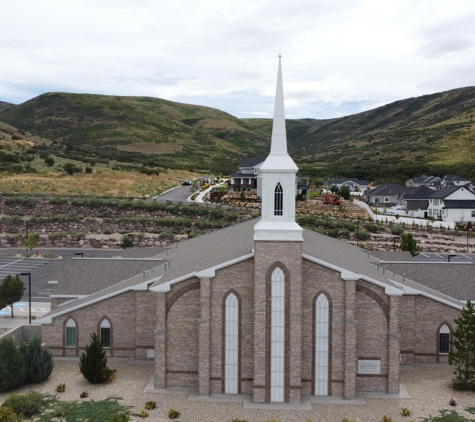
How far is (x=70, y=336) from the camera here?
27297mm

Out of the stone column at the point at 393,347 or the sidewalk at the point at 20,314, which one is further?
Answer: the sidewalk at the point at 20,314

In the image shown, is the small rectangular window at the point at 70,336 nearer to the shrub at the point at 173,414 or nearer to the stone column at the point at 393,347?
the shrub at the point at 173,414

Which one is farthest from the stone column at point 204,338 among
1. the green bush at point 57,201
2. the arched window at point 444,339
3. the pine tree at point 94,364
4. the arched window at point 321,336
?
the green bush at point 57,201

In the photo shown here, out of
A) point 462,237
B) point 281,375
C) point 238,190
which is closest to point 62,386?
point 281,375

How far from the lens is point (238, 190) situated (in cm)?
10475

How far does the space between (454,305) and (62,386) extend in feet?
64.9

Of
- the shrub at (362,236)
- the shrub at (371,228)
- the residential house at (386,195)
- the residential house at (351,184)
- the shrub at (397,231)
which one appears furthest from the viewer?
the residential house at (351,184)

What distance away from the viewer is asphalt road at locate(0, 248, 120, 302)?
4156cm

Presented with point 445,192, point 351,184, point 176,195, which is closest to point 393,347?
point 445,192

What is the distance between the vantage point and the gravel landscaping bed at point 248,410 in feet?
68.0

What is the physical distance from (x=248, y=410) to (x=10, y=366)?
1106 cm

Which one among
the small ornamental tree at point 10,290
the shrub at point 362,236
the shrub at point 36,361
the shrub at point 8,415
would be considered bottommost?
the shrub at point 8,415

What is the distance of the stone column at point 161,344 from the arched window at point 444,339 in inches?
571

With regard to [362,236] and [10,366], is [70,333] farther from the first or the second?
[362,236]
